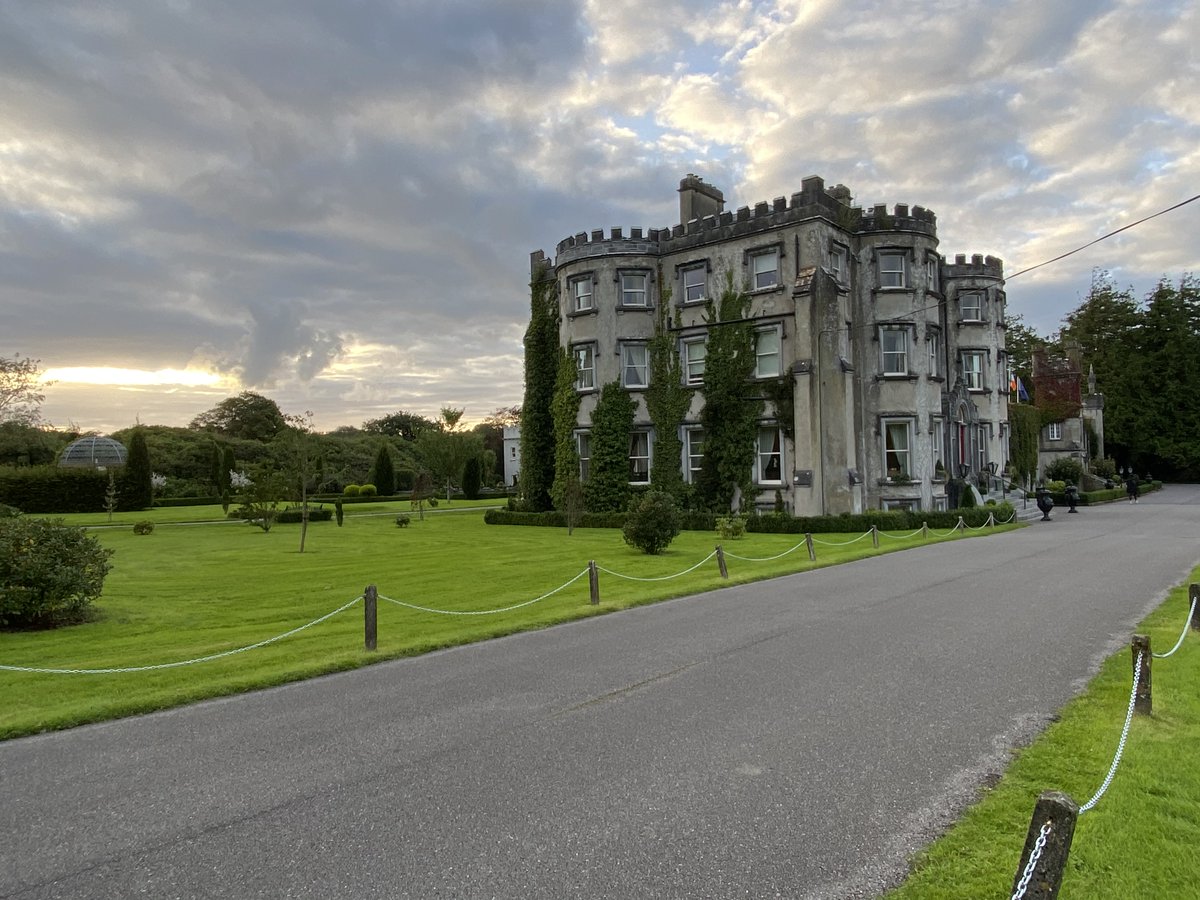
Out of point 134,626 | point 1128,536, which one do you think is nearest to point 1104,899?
point 134,626

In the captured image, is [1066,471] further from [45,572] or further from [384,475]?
[45,572]

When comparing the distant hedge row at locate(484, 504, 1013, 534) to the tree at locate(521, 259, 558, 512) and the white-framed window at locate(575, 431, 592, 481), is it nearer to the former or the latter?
the white-framed window at locate(575, 431, 592, 481)

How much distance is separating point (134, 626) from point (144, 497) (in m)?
41.2

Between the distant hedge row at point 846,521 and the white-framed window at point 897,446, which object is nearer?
the distant hedge row at point 846,521

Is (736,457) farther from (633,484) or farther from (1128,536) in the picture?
(1128,536)

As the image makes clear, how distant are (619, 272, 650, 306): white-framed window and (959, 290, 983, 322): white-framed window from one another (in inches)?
621

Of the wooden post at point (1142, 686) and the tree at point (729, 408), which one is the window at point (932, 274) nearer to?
the tree at point (729, 408)

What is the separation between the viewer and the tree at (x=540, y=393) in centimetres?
3569

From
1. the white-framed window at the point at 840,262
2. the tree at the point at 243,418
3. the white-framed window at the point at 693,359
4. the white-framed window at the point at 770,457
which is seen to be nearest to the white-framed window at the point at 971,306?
the white-framed window at the point at 840,262

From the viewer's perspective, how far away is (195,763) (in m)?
5.87

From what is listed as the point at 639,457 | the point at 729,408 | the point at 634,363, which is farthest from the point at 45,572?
the point at 634,363

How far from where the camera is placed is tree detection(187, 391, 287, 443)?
80.4 metres

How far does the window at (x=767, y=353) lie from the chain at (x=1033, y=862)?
27.1m

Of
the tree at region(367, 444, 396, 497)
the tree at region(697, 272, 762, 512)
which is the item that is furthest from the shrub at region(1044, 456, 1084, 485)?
the tree at region(367, 444, 396, 497)
